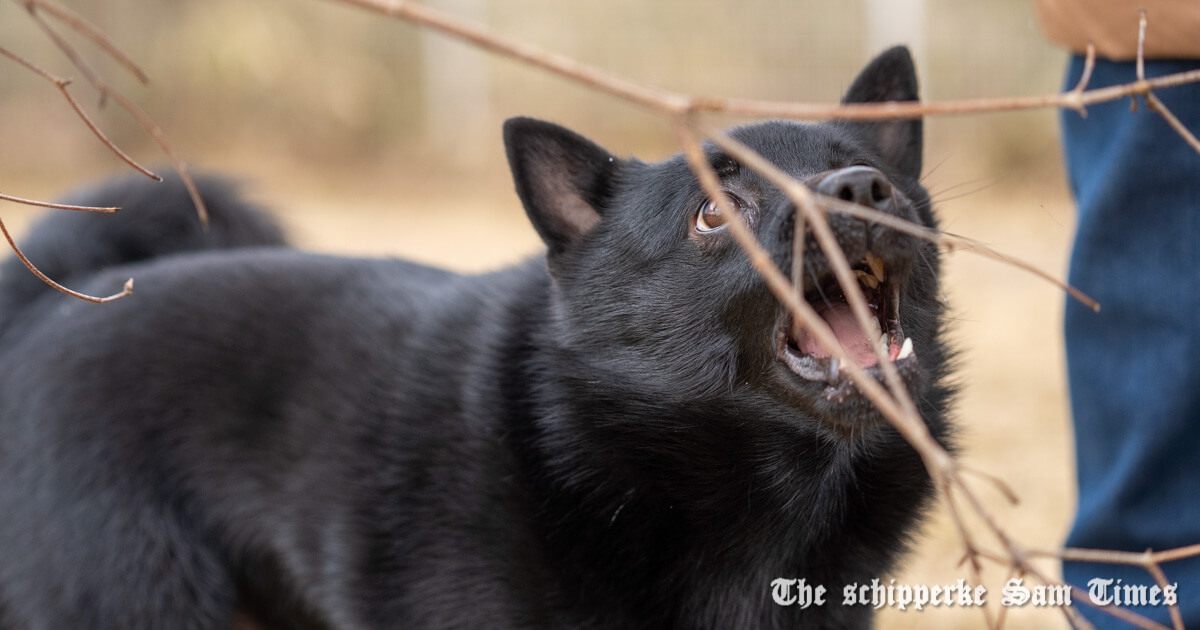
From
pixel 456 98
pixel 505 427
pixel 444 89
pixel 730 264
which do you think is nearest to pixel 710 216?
pixel 730 264

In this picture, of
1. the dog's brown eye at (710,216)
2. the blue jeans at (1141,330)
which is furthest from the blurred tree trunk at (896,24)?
the dog's brown eye at (710,216)

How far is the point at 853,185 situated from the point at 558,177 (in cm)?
91

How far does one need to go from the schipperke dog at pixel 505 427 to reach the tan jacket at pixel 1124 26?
1.50ft

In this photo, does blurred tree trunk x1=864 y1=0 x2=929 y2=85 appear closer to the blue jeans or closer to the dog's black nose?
the blue jeans

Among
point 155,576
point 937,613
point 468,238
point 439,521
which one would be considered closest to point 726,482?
point 439,521

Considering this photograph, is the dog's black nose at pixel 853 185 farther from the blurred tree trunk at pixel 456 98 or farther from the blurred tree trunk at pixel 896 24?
the blurred tree trunk at pixel 456 98

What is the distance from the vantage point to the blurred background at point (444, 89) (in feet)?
35.6

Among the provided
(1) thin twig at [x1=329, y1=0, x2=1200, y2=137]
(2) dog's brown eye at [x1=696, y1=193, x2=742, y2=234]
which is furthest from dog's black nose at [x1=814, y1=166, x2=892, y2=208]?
(1) thin twig at [x1=329, y1=0, x2=1200, y2=137]

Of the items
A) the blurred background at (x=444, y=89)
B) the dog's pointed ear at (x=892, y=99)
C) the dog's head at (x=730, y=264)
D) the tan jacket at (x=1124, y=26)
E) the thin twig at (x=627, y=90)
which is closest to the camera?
the thin twig at (x=627, y=90)

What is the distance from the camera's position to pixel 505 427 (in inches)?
93.1

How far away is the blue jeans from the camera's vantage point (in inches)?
94.7

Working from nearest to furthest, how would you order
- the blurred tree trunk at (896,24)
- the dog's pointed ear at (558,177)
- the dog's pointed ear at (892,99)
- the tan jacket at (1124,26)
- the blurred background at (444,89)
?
1. the tan jacket at (1124,26)
2. the dog's pointed ear at (558,177)
3. the dog's pointed ear at (892,99)
4. the blurred tree trunk at (896,24)
5. the blurred background at (444,89)

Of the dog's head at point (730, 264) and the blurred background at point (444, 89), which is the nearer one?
the dog's head at point (730, 264)

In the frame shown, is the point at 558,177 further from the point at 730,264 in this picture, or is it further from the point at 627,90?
the point at 627,90
